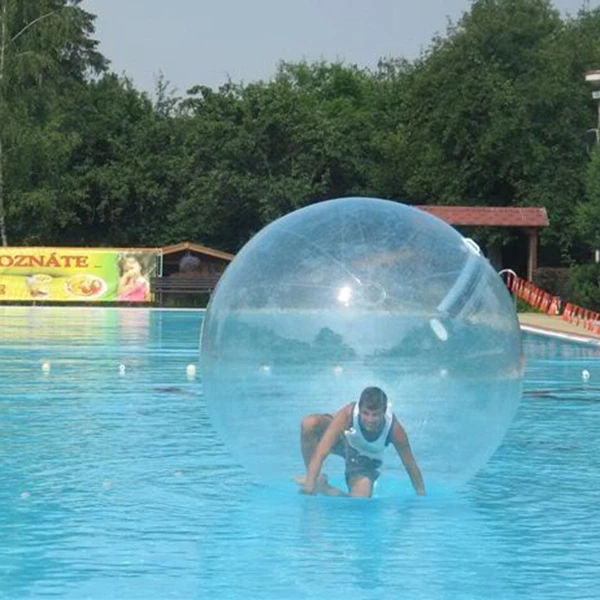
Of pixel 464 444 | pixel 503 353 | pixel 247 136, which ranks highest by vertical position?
pixel 247 136

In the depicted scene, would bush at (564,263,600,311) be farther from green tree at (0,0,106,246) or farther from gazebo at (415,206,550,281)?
green tree at (0,0,106,246)

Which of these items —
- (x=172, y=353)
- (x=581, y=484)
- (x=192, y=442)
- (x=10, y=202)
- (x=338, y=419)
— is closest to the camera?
(x=338, y=419)

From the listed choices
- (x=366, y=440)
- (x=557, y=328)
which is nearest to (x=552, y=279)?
(x=557, y=328)

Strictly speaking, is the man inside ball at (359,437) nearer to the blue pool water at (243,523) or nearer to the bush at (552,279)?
the blue pool water at (243,523)

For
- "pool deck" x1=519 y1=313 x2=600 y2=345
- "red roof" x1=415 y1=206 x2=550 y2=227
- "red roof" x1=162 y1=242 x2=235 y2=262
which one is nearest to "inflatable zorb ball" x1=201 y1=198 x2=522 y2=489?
"pool deck" x1=519 y1=313 x2=600 y2=345

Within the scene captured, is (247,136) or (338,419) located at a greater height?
(247,136)

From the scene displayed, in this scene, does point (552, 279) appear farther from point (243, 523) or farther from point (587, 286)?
point (243, 523)

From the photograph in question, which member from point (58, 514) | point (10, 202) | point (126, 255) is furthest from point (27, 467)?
point (10, 202)

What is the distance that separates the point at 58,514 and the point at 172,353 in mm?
13221

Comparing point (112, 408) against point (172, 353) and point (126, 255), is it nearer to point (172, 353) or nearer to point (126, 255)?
point (172, 353)

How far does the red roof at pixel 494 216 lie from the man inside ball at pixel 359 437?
31.3m

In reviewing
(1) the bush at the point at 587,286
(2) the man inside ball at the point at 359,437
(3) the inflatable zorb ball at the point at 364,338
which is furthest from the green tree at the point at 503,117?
(2) the man inside ball at the point at 359,437

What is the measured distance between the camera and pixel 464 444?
8.34 m

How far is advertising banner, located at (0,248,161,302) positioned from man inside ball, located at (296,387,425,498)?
31.8 m
